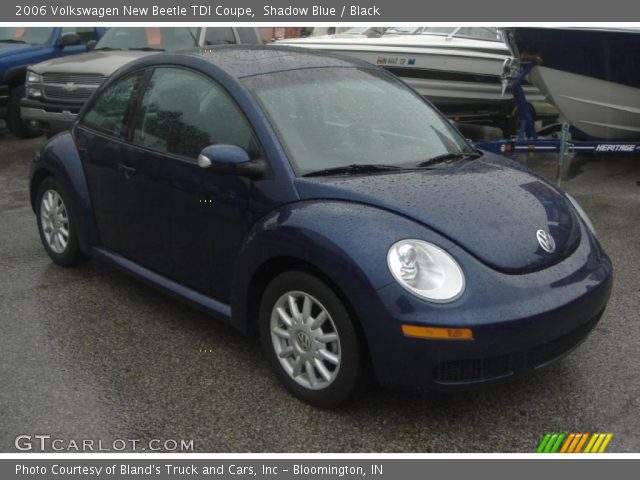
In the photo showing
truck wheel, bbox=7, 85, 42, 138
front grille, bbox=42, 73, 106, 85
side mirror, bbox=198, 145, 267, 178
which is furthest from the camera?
truck wheel, bbox=7, 85, 42, 138

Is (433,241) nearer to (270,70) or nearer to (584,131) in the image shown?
→ (270,70)

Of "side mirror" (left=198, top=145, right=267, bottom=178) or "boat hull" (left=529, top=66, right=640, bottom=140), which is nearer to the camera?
"side mirror" (left=198, top=145, right=267, bottom=178)

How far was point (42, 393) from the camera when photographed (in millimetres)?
3658

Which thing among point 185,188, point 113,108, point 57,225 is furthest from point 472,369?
point 57,225

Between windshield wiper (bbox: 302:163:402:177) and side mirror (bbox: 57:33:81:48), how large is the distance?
8.86 m

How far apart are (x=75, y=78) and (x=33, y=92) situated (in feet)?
2.75

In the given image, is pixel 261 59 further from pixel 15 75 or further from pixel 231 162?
pixel 15 75

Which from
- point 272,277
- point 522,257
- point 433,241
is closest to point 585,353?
point 522,257

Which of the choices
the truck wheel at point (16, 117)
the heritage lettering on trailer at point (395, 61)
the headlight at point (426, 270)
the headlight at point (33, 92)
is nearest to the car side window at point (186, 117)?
the headlight at point (426, 270)

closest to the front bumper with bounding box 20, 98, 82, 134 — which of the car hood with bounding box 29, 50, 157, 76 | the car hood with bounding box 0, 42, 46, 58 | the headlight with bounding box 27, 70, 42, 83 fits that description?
the headlight with bounding box 27, 70, 42, 83

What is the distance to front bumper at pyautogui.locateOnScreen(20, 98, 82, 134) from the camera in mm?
9258

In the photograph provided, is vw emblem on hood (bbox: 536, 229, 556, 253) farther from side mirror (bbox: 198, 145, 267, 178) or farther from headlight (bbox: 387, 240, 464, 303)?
side mirror (bbox: 198, 145, 267, 178)

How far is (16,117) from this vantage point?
11.4 meters

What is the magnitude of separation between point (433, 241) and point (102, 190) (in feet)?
7.79
